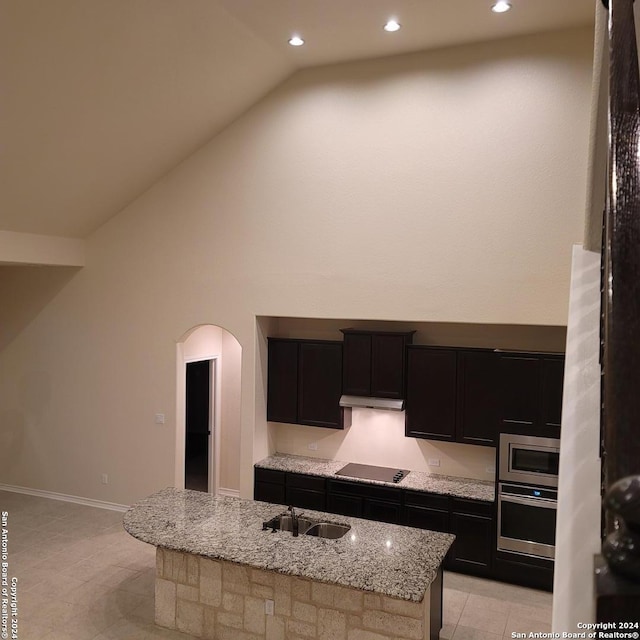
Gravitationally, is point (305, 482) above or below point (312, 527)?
below

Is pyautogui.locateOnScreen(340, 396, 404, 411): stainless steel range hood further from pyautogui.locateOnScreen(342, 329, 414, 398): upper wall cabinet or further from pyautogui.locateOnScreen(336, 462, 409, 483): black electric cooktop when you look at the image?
pyautogui.locateOnScreen(336, 462, 409, 483): black electric cooktop

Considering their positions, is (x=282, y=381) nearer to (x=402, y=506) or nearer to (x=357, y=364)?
(x=357, y=364)

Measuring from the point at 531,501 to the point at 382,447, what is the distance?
6.44ft

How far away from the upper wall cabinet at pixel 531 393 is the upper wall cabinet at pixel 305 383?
6.56 ft

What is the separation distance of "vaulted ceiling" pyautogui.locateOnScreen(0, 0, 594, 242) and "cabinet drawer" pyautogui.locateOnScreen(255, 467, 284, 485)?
13.4 ft

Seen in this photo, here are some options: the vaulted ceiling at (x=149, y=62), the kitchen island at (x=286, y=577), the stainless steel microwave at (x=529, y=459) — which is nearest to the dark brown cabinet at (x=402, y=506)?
the stainless steel microwave at (x=529, y=459)

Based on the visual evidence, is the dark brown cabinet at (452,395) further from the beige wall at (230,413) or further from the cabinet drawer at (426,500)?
the beige wall at (230,413)

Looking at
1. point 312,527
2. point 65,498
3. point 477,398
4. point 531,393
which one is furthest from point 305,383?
point 65,498

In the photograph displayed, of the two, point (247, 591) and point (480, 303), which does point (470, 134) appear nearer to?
point (480, 303)

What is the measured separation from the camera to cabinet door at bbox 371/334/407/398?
23.2 ft

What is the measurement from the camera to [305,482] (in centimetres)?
737

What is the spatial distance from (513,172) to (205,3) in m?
3.39

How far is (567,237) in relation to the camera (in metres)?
6.02

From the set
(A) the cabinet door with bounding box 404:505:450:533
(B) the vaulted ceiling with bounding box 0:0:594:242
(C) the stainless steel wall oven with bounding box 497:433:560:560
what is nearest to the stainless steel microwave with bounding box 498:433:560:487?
(C) the stainless steel wall oven with bounding box 497:433:560:560
